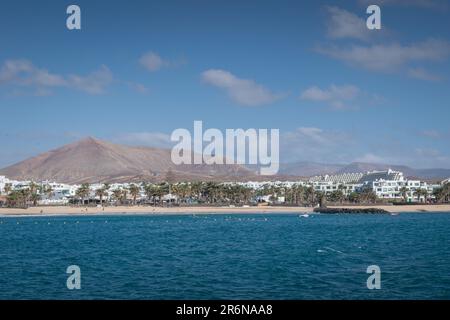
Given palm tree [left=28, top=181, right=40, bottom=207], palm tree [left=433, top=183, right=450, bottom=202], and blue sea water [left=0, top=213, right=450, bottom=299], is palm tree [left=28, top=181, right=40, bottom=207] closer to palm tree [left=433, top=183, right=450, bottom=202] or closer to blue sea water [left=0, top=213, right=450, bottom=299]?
blue sea water [left=0, top=213, right=450, bottom=299]

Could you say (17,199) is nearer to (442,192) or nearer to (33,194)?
(33,194)

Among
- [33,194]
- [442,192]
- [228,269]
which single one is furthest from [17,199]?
[228,269]

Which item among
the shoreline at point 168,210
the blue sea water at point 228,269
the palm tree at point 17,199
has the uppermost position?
the palm tree at point 17,199

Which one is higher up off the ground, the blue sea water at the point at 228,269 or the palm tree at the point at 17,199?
the palm tree at the point at 17,199

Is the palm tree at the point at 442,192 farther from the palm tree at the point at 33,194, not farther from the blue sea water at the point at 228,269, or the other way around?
the blue sea water at the point at 228,269

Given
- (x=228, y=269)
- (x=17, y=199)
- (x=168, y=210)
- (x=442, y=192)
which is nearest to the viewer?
(x=228, y=269)

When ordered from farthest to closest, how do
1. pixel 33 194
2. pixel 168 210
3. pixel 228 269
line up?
pixel 33 194 < pixel 168 210 < pixel 228 269

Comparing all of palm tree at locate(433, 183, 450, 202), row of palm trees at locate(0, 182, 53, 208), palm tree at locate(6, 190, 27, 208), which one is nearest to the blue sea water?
palm tree at locate(6, 190, 27, 208)

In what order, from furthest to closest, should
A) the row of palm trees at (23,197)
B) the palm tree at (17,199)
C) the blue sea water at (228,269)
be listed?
the row of palm trees at (23,197)
the palm tree at (17,199)
the blue sea water at (228,269)

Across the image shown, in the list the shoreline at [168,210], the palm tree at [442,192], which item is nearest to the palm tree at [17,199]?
the shoreline at [168,210]
